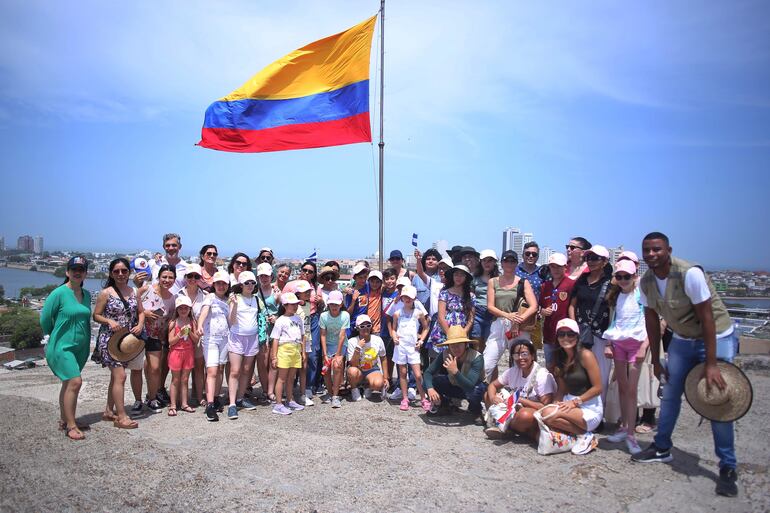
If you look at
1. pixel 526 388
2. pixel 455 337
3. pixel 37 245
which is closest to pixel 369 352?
pixel 455 337

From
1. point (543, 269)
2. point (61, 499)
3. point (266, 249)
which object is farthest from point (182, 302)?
point (543, 269)

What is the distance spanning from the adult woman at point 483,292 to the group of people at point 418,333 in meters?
0.03

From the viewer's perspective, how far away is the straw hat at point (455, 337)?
5932mm

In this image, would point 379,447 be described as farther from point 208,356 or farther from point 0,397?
point 0,397

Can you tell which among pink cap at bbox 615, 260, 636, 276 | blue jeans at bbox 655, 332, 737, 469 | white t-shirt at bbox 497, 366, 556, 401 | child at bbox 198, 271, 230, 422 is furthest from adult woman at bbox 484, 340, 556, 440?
child at bbox 198, 271, 230, 422

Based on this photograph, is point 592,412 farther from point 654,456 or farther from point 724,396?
point 724,396

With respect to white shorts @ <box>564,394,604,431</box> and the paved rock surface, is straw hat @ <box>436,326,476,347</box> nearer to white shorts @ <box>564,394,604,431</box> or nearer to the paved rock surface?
the paved rock surface

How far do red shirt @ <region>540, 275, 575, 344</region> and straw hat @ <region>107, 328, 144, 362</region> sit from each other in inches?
198

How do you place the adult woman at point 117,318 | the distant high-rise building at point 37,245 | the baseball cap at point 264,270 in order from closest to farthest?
the adult woman at point 117,318
the baseball cap at point 264,270
the distant high-rise building at point 37,245

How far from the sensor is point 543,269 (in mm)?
6602

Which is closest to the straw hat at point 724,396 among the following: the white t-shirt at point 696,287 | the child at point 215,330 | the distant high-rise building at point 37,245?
the white t-shirt at point 696,287

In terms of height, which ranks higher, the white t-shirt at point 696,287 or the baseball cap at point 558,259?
the baseball cap at point 558,259

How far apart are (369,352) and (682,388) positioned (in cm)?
395

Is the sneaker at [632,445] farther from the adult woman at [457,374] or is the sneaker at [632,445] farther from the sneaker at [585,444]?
the adult woman at [457,374]
